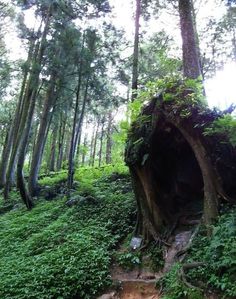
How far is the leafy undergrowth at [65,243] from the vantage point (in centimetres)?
680

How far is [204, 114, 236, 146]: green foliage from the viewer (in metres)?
6.64

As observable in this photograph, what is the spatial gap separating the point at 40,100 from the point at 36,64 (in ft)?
24.3

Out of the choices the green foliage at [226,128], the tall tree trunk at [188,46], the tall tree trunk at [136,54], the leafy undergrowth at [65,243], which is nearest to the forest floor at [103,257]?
the leafy undergrowth at [65,243]

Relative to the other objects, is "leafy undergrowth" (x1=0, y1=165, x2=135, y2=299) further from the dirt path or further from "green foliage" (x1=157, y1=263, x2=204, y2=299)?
"green foliage" (x1=157, y1=263, x2=204, y2=299)

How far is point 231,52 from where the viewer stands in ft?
69.3

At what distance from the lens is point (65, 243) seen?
8422 mm

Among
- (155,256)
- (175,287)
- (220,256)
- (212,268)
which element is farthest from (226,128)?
(175,287)

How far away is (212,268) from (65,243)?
4.03 m

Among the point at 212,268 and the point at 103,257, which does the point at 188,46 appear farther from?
the point at 212,268

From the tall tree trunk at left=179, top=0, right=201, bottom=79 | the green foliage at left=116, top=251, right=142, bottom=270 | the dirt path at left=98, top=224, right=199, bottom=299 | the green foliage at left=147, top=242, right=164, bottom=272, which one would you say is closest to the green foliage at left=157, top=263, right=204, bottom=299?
the dirt path at left=98, top=224, right=199, bottom=299

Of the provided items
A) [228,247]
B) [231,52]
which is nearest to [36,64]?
[228,247]

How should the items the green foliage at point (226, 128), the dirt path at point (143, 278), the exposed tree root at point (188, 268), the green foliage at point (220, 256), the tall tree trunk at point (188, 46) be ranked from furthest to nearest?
the tall tree trunk at point (188, 46) → the green foliage at point (226, 128) → the dirt path at point (143, 278) → the exposed tree root at point (188, 268) → the green foliage at point (220, 256)

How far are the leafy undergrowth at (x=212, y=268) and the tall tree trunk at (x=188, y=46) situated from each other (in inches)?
200

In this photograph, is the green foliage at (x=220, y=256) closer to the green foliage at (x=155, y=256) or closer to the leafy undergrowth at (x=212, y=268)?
the leafy undergrowth at (x=212, y=268)
